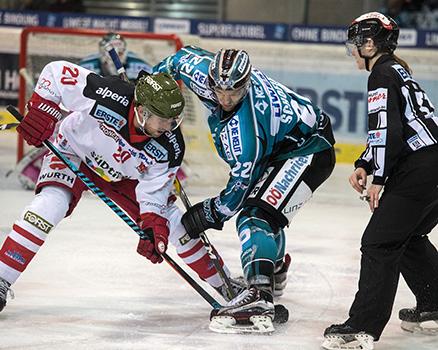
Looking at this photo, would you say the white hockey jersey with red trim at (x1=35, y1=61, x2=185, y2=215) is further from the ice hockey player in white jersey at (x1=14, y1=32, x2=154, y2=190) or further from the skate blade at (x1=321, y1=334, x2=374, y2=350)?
the ice hockey player in white jersey at (x1=14, y1=32, x2=154, y2=190)

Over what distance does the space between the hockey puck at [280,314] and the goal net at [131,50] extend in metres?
3.02

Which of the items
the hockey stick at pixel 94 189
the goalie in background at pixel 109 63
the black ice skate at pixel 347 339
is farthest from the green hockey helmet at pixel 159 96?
the goalie in background at pixel 109 63

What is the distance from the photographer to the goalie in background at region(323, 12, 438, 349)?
3.24 meters

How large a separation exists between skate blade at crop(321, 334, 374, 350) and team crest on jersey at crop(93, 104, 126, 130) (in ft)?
3.43

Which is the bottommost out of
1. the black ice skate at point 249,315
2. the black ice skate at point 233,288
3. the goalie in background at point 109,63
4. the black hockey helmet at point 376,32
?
the black ice skate at point 233,288

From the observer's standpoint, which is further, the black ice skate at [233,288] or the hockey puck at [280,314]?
the black ice skate at [233,288]

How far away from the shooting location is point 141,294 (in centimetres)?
408

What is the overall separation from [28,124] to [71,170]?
238 millimetres

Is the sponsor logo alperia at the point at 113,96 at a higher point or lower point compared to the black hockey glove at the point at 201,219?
higher

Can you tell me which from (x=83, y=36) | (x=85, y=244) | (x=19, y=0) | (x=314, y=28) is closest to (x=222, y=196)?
(x=85, y=244)

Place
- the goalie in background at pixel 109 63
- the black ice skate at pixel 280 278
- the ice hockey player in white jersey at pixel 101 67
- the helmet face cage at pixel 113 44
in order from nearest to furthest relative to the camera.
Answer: the black ice skate at pixel 280 278 < the helmet face cage at pixel 113 44 < the ice hockey player in white jersey at pixel 101 67 < the goalie in background at pixel 109 63

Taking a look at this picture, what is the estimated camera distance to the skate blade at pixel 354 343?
130 inches

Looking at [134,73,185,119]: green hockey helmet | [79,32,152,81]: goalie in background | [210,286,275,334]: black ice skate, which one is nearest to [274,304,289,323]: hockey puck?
[210,286,275,334]: black ice skate

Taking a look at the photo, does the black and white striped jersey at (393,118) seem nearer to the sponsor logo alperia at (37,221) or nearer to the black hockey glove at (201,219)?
the black hockey glove at (201,219)
